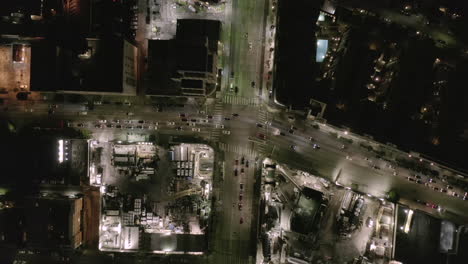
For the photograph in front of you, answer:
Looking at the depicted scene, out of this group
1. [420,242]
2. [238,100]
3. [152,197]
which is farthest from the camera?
[152,197]

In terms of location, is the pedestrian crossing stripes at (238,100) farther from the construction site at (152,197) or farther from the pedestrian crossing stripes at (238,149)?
the construction site at (152,197)

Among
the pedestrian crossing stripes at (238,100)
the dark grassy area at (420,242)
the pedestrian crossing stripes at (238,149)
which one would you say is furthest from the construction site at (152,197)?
the dark grassy area at (420,242)

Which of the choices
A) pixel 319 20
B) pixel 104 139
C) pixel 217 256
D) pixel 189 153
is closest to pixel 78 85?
pixel 104 139

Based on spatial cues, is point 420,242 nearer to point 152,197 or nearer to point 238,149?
point 238,149

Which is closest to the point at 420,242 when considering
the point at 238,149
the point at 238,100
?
the point at 238,149

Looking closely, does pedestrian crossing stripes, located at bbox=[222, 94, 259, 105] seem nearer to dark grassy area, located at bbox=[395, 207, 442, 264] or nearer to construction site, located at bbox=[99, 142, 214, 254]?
construction site, located at bbox=[99, 142, 214, 254]

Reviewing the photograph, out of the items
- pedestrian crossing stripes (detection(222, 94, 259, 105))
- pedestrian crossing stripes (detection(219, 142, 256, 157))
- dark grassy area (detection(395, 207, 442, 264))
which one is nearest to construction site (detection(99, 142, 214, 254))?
pedestrian crossing stripes (detection(219, 142, 256, 157))

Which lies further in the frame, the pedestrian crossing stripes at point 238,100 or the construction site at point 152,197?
the pedestrian crossing stripes at point 238,100
